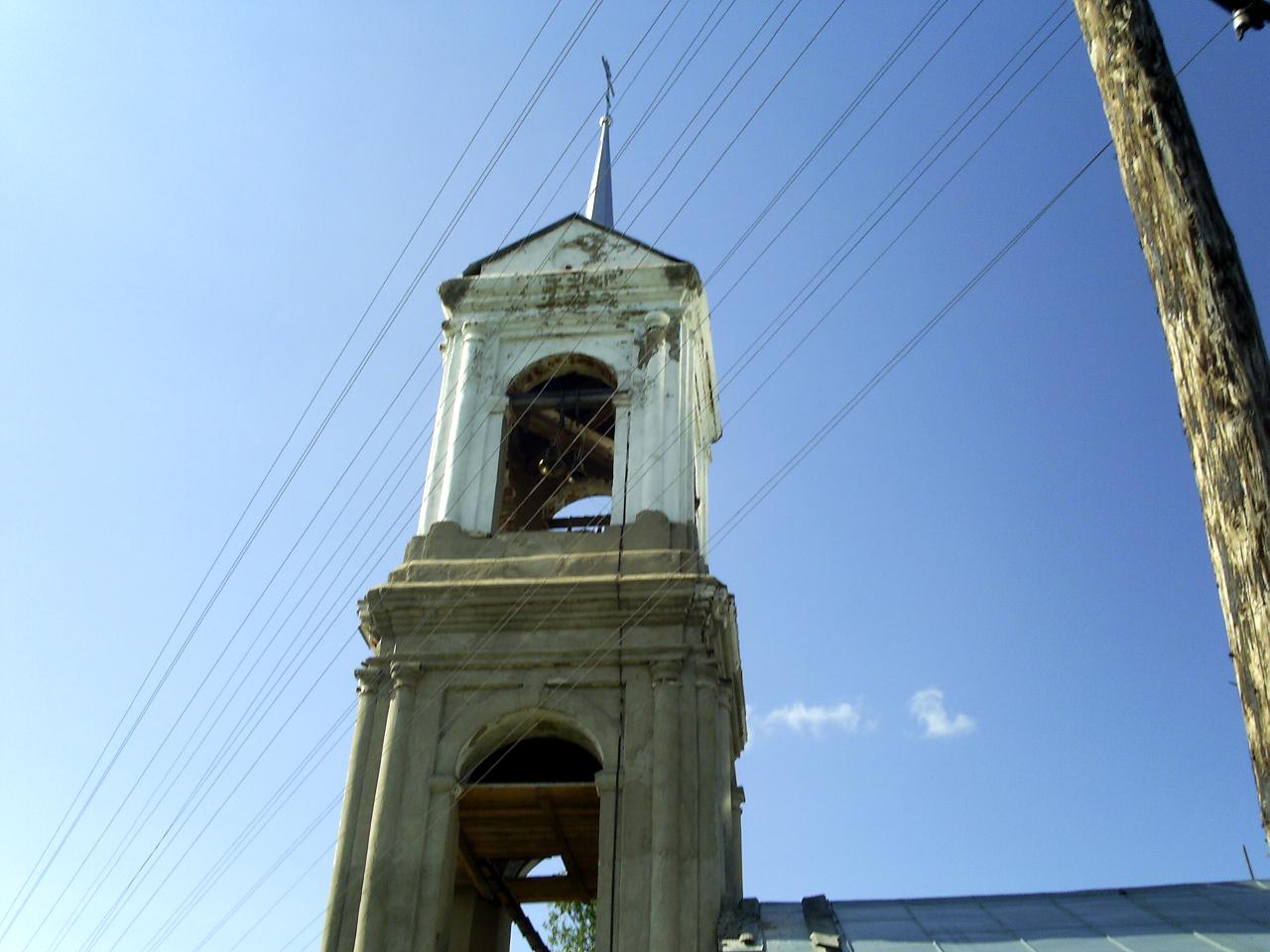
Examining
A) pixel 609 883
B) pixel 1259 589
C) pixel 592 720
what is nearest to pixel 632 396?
pixel 592 720

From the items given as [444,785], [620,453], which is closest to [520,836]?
[444,785]

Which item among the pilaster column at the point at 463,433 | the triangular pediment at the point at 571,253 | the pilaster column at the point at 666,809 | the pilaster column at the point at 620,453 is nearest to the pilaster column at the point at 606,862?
the pilaster column at the point at 666,809

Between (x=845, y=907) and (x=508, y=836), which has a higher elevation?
(x=508, y=836)

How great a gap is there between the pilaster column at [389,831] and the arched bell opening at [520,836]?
2.85ft

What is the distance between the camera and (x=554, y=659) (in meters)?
15.0

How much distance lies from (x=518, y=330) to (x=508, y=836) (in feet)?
22.5

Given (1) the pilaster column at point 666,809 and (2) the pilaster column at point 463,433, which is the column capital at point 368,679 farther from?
(1) the pilaster column at point 666,809

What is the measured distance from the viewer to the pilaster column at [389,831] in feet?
43.1

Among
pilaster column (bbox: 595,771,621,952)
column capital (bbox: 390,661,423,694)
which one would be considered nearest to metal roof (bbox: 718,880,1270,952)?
pilaster column (bbox: 595,771,621,952)

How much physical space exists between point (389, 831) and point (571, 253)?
9195 millimetres

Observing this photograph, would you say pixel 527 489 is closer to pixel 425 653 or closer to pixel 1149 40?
pixel 425 653

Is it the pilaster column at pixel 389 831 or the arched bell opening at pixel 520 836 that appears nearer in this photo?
the pilaster column at pixel 389 831

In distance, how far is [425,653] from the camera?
15172 mm

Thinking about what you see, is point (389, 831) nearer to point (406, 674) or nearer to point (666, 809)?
point (406, 674)
